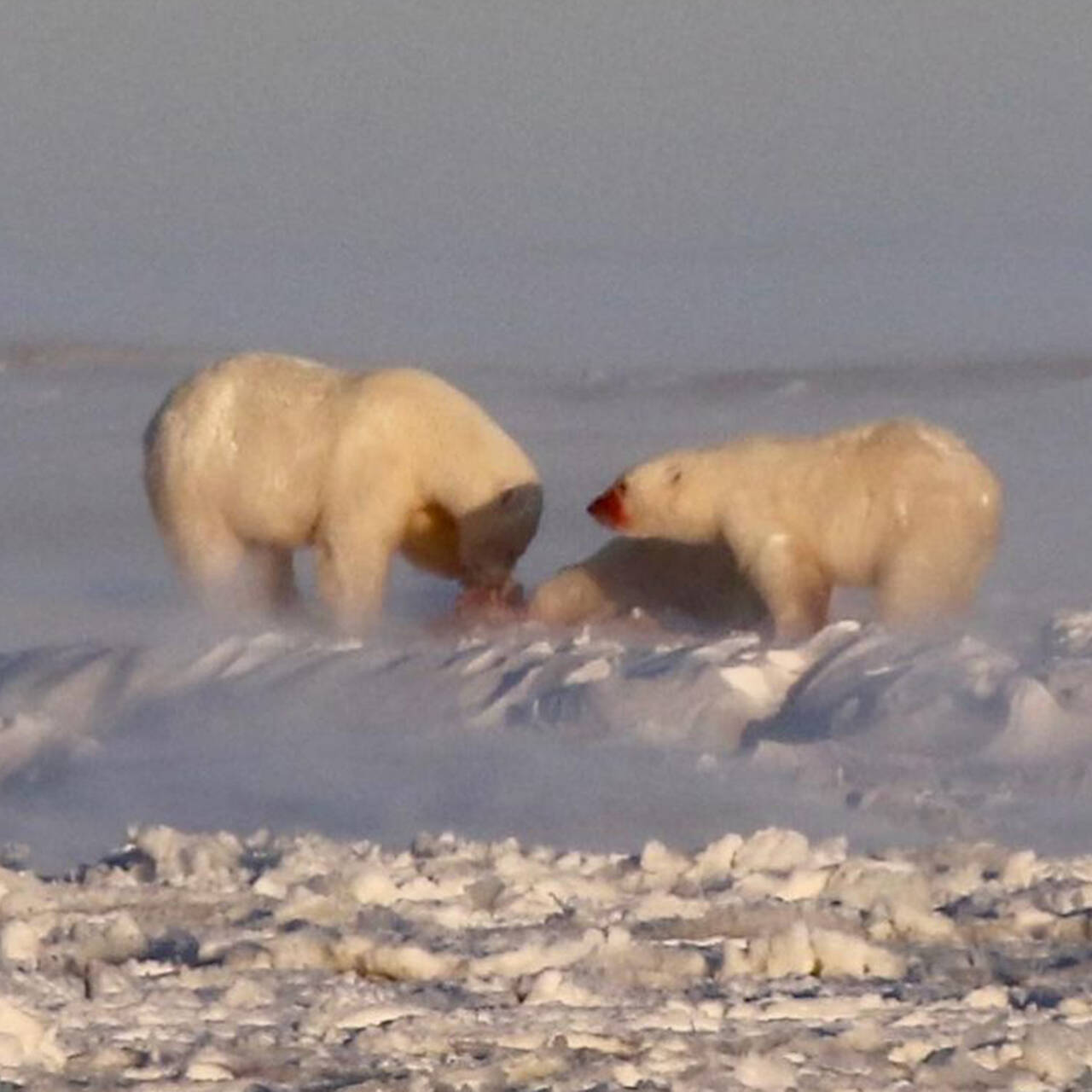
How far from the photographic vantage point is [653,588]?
11.1m

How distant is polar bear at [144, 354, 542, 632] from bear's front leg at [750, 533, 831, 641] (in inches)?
47.2

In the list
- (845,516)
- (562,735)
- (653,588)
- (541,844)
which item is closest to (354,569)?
(653,588)

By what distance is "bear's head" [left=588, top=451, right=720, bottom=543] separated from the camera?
34.8ft

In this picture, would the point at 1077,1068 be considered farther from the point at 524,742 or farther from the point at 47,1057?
the point at 524,742

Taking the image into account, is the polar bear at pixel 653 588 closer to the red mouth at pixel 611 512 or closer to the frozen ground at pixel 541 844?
the red mouth at pixel 611 512

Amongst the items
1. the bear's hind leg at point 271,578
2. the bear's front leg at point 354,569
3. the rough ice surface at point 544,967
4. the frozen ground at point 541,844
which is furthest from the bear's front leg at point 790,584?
the rough ice surface at point 544,967

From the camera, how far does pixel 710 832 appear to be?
6871mm

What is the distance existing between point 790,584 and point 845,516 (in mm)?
326

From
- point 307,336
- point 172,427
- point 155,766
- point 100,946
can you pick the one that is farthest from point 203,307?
point 100,946

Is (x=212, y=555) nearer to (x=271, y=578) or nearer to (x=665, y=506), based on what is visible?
(x=271, y=578)

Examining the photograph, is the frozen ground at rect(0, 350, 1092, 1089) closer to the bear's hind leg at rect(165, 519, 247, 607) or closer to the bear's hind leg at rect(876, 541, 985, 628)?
the bear's hind leg at rect(876, 541, 985, 628)

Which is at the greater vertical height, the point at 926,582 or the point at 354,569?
the point at 354,569

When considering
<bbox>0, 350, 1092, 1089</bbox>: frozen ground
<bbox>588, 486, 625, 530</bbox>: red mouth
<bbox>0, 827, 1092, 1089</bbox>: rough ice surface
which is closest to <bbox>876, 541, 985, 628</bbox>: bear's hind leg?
<bbox>0, 350, 1092, 1089</bbox>: frozen ground

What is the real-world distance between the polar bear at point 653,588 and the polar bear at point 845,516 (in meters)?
0.24
